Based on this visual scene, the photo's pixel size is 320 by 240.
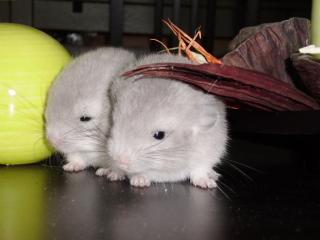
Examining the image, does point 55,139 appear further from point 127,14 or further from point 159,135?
point 127,14

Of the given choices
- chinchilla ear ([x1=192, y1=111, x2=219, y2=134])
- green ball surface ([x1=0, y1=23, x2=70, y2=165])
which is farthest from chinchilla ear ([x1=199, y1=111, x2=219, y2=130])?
green ball surface ([x1=0, y1=23, x2=70, y2=165])

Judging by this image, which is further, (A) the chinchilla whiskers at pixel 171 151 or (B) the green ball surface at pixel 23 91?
(B) the green ball surface at pixel 23 91

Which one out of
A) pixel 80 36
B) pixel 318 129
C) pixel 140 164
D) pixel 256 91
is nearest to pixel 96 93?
pixel 140 164

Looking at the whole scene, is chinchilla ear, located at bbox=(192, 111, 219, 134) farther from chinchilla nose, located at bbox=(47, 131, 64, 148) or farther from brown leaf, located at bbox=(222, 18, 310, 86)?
chinchilla nose, located at bbox=(47, 131, 64, 148)

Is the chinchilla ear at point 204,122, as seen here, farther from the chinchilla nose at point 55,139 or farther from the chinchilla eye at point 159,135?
the chinchilla nose at point 55,139

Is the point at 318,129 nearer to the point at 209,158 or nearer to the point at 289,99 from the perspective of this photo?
the point at 289,99

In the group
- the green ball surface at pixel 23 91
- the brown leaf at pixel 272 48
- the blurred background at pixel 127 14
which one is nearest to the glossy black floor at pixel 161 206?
the green ball surface at pixel 23 91
